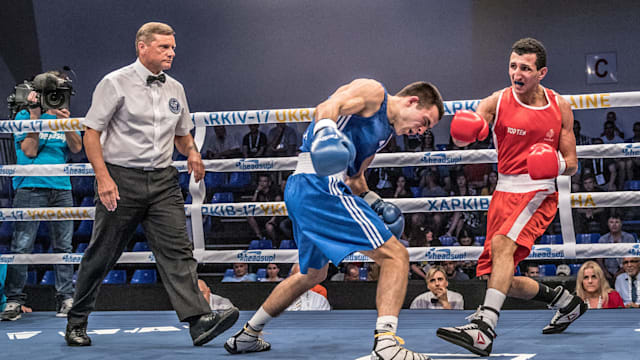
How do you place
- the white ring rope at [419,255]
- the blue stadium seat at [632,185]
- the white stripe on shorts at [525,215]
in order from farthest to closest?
the blue stadium seat at [632,185] → the white ring rope at [419,255] → the white stripe on shorts at [525,215]

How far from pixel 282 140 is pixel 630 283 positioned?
4420 mm

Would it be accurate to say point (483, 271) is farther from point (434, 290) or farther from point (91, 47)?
point (91, 47)

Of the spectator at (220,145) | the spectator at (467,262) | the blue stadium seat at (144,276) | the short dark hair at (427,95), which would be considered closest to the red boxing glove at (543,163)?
the short dark hair at (427,95)

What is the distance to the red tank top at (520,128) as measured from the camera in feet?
9.53

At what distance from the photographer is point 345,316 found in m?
3.78

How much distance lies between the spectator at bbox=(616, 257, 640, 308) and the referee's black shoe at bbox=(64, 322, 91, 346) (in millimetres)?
3484

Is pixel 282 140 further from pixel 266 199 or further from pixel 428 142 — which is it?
pixel 428 142

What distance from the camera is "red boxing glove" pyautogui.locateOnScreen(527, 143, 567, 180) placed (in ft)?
8.81

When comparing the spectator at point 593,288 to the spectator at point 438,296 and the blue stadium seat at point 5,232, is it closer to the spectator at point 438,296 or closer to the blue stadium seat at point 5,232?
the spectator at point 438,296

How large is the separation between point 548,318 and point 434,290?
0.84 metres

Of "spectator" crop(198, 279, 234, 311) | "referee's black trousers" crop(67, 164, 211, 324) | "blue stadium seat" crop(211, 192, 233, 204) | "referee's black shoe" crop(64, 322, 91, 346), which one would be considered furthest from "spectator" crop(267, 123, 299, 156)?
"referee's black shoe" crop(64, 322, 91, 346)

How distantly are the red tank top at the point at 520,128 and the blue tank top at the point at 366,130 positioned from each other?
0.69 meters

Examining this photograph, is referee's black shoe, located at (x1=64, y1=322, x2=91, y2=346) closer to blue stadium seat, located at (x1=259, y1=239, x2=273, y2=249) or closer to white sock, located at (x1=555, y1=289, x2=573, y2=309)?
white sock, located at (x1=555, y1=289, x2=573, y2=309)

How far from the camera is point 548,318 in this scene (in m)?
3.49
